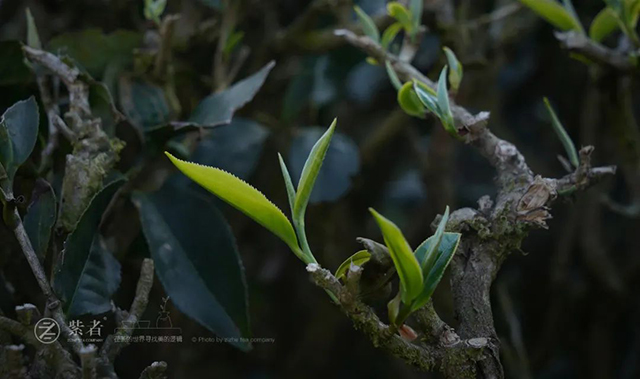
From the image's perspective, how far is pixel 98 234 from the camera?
1.66 feet

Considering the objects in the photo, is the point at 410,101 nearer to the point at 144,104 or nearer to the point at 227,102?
the point at 227,102

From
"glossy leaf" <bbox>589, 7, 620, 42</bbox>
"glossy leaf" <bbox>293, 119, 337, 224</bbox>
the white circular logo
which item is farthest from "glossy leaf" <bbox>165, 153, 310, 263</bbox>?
"glossy leaf" <bbox>589, 7, 620, 42</bbox>

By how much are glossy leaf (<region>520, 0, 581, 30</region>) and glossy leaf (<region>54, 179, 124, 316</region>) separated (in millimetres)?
390

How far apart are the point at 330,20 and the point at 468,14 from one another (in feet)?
0.82

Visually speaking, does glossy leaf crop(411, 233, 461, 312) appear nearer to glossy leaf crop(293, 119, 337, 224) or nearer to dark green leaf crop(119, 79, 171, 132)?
glossy leaf crop(293, 119, 337, 224)

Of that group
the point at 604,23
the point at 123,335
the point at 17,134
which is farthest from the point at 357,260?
the point at 604,23

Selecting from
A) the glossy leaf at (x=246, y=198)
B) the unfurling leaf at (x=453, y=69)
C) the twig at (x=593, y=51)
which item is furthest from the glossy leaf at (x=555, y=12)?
the glossy leaf at (x=246, y=198)

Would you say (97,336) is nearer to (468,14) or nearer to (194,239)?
(194,239)

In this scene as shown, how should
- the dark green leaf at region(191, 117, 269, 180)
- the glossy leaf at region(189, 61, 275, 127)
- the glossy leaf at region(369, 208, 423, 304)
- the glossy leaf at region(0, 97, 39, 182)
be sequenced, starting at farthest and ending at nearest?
the dark green leaf at region(191, 117, 269, 180)
the glossy leaf at region(189, 61, 275, 127)
the glossy leaf at region(0, 97, 39, 182)
the glossy leaf at region(369, 208, 423, 304)

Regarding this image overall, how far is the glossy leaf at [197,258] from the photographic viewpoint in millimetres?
522

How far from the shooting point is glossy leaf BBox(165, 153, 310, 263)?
0.37 metres

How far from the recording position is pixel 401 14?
58 cm

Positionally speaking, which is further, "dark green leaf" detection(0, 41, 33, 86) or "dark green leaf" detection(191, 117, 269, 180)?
"dark green leaf" detection(191, 117, 269, 180)

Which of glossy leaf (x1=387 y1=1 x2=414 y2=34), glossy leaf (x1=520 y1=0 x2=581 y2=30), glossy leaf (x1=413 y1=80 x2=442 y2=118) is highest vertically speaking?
glossy leaf (x1=520 y1=0 x2=581 y2=30)
